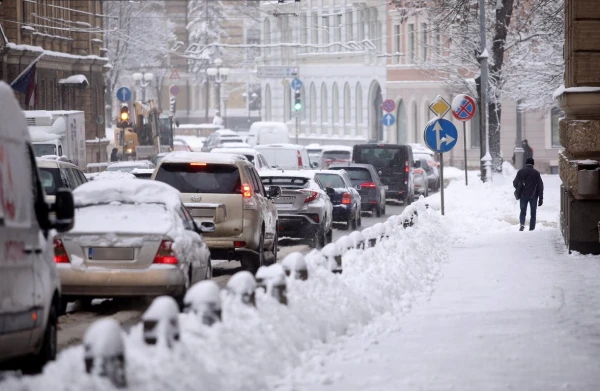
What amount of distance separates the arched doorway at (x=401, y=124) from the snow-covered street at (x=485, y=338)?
57391mm

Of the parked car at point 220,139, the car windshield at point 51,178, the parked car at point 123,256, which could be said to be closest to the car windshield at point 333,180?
the car windshield at point 51,178

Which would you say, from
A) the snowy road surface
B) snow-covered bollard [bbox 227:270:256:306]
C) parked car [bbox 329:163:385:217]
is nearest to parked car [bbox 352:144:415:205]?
parked car [bbox 329:163:385:217]

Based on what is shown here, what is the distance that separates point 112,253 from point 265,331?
4.24m

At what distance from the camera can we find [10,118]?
9680mm

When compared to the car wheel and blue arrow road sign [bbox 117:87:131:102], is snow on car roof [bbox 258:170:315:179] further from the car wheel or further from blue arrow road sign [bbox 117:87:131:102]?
blue arrow road sign [bbox 117:87:131:102]

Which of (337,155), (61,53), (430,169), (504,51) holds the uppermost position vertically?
(61,53)

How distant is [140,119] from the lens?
66812mm

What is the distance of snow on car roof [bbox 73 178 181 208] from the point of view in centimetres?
1458

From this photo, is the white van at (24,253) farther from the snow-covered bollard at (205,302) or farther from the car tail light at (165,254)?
the car tail light at (165,254)

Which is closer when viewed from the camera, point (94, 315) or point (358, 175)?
point (94, 315)

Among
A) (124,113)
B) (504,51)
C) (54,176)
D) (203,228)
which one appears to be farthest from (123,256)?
(124,113)

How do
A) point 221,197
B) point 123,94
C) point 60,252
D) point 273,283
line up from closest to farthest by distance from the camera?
point 273,283
point 60,252
point 221,197
point 123,94

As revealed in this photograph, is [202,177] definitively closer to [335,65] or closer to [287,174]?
[287,174]

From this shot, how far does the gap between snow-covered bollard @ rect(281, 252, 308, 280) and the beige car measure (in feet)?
21.7
